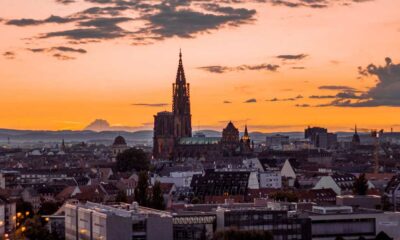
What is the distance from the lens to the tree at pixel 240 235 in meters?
55.1

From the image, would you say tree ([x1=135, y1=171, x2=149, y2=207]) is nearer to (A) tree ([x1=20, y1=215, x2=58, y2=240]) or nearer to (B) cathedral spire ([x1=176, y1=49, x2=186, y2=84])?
(A) tree ([x1=20, y1=215, x2=58, y2=240])

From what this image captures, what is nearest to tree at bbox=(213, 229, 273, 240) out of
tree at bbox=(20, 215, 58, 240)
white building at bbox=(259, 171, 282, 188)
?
tree at bbox=(20, 215, 58, 240)

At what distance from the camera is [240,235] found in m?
55.2

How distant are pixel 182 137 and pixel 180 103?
723 cm

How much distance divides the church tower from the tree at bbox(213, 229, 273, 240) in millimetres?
136763

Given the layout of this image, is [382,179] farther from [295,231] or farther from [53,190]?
[295,231]

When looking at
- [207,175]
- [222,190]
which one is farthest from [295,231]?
[207,175]

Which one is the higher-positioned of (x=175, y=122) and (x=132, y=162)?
(x=175, y=122)

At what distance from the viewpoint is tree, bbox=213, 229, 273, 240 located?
181 feet

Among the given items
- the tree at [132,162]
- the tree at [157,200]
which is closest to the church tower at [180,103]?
the tree at [132,162]

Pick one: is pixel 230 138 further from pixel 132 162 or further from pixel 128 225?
pixel 128 225

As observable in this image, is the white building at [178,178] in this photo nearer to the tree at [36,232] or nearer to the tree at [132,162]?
the tree at [132,162]

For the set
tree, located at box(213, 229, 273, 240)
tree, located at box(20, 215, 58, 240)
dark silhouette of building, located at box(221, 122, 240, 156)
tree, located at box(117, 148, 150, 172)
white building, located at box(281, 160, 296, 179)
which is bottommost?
tree, located at box(20, 215, 58, 240)

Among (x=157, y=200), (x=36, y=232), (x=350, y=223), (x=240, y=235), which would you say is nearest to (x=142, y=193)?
(x=157, y=200)
